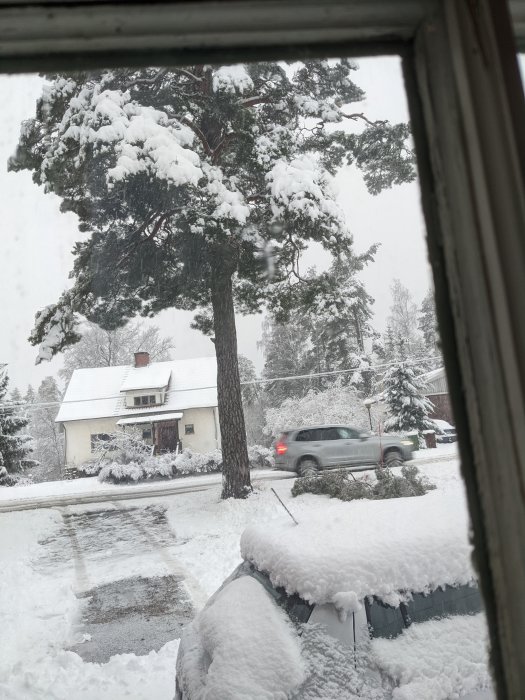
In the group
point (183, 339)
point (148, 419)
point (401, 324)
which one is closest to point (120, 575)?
point (148, 419)

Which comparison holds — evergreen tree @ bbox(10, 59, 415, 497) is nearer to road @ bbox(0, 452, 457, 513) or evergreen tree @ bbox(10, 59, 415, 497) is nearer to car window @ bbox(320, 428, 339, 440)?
road @ bbox(0, 452, 457, 513)

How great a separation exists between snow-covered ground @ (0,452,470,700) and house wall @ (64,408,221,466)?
498mm

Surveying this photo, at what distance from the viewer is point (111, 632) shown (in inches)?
147

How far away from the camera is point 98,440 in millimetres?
8586

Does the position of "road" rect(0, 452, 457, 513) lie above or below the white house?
below

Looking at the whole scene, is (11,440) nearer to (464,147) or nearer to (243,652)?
(243,652)

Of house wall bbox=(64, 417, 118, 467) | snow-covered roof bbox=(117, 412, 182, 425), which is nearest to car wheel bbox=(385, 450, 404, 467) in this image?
snow-covered roof bbox=(117, 412, 182, 425)

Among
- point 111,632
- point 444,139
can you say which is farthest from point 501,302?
point 111,632

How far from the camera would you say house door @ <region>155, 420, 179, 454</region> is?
853cm

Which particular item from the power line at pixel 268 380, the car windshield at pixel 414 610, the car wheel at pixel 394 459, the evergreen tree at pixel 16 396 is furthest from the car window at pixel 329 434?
the car windshield at pixel 414 610

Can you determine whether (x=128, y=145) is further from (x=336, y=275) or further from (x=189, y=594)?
(x=189, y=594)

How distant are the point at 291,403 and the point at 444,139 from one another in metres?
8.30

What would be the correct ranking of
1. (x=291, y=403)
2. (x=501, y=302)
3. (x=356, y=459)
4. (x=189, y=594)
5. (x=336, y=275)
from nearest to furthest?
(x=501, y=302) < (x=189, y=594) < (x=356, y=459) < (x=336, y=275) < (x=291, y=403)

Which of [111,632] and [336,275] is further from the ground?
[336,275]
